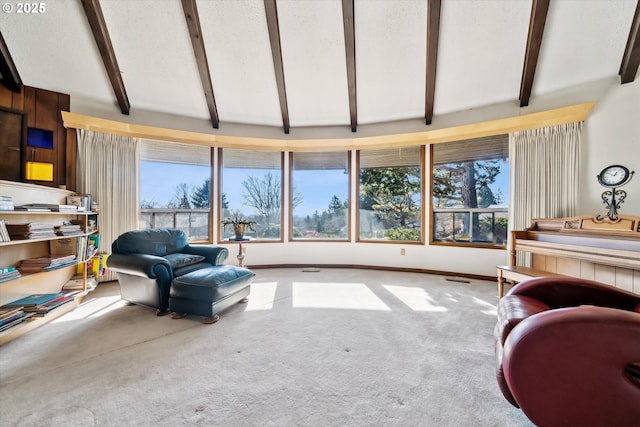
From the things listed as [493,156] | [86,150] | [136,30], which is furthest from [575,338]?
[86,150]

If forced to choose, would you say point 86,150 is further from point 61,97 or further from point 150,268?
point 150,268

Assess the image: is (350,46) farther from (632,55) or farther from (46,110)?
(46,110)

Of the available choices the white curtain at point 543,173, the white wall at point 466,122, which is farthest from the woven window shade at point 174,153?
the white curtain at point 543,173

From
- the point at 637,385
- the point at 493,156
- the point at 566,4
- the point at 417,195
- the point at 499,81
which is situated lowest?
the point at 637,385

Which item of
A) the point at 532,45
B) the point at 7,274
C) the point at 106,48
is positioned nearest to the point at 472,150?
the point at 532,45

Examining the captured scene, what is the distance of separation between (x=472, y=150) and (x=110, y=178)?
5.71 m

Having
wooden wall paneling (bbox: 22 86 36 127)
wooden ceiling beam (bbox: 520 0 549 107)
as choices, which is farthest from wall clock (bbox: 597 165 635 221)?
wooden wall paneling (bbox: 22 86 36 127)

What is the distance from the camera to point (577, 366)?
35.6 inches

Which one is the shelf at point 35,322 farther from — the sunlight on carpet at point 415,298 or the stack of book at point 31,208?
the sunlight on carpet at point 415,298

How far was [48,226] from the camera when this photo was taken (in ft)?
7.89

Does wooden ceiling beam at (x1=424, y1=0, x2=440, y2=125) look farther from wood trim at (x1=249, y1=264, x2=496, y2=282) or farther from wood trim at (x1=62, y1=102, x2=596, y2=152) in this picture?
wood trim at (x1=249, y1=264, x2=496, y2=282)

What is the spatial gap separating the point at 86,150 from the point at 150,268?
2617 millimetres

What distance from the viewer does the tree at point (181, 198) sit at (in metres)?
4.34

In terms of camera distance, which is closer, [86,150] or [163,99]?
[86,150]
